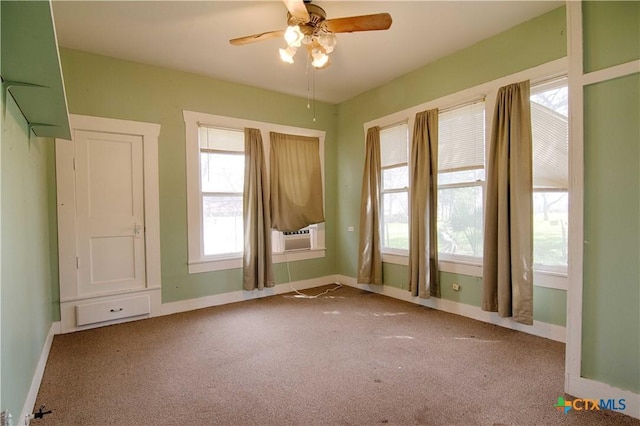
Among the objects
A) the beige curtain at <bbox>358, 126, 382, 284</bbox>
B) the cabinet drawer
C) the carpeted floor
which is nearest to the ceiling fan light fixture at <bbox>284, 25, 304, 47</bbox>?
the beige curtain at <bbox>358, 126, 382, 284</bbox>

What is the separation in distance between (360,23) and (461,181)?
2075 millimetres

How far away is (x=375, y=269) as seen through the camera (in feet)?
15.0

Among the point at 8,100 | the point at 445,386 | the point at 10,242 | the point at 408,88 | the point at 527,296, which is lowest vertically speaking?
the point at 445,386

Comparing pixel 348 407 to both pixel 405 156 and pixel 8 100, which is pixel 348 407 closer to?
pixel 8 100

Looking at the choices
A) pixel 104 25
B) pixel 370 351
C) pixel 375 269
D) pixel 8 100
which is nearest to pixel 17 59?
pixel 8 100

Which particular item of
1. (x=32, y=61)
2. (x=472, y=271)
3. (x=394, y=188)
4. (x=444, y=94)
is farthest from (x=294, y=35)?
(x=472, y=271)

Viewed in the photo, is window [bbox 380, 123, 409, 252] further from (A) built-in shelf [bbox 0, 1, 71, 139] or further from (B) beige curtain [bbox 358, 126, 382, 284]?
(A) built-in shelf [bbox 0, 1, 71, 139]

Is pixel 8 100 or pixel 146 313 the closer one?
pixel 8 100

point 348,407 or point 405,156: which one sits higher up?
point 405,156

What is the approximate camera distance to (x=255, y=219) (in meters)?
4.30

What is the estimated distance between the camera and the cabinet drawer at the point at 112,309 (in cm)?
336

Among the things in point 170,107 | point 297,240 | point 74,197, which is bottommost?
point 297,240

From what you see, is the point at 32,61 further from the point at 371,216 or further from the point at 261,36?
the point at 371,216

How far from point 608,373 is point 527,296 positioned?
1.05m
